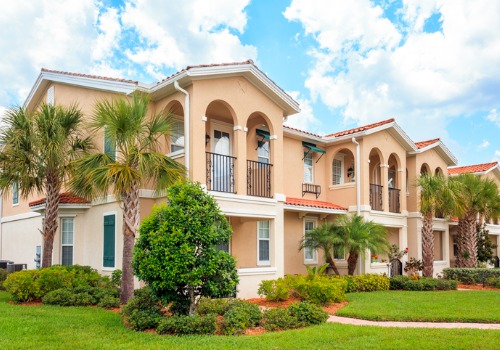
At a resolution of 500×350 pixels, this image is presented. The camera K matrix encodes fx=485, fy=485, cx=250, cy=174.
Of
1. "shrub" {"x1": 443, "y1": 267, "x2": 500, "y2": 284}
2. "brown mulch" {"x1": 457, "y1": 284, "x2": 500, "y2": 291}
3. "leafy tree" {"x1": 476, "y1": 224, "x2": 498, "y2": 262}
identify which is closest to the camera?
"brown mulch" {"x1": 457, "y1": 284, "x2": 500, "y2": 291}

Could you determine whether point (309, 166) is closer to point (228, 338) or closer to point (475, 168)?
point (228, 338)

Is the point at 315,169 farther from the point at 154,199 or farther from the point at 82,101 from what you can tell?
the point at 82,101

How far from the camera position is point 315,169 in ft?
73.5

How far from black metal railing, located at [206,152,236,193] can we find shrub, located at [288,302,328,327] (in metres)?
5.54

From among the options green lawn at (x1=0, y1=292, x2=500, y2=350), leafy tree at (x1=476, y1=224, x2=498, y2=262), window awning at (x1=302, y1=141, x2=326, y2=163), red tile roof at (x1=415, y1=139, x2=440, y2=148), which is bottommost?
green lawn at (x1=0, y1=292, x2=500, y2=350)

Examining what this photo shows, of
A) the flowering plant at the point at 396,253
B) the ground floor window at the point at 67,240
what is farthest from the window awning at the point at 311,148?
the ground floor window at the point at 67,240

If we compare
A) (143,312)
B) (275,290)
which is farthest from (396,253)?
(143,312)

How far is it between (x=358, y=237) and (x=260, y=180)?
4440 millimetres

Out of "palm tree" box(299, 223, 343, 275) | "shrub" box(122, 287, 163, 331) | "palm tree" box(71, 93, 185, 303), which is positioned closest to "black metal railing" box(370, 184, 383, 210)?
"palm tree" box(299, 223, 343, 275)

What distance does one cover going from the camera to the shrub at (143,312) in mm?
10539

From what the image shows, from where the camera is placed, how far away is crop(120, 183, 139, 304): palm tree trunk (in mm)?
13406

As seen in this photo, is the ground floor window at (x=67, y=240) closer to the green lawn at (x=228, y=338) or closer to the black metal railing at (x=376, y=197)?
the green lawn at (x=228, y=338)

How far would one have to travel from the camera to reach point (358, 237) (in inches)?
728

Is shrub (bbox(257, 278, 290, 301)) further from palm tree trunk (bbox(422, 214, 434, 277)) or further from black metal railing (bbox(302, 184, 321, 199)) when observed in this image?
palm tree trunk (bbox(422, 214, 434, 277))
